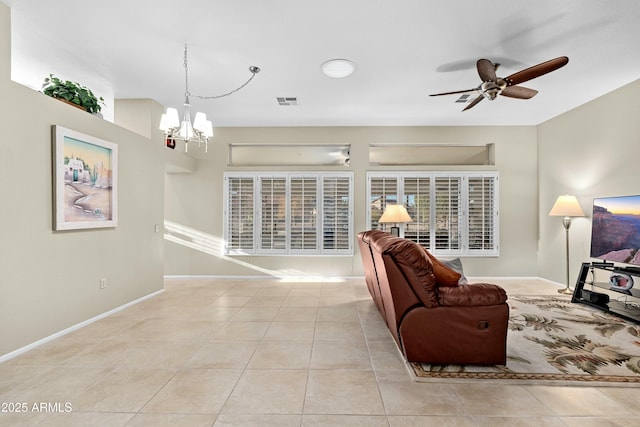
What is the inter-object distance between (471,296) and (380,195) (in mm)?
3653

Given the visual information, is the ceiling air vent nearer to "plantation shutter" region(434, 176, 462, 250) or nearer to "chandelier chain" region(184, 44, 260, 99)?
"chandelier chain" region(184, 44, 260, 99)

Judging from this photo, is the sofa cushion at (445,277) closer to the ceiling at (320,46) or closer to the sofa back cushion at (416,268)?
the sofa back cushion at (416,268)

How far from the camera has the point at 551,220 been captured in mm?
5453

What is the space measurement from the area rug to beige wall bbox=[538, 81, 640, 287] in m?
1.60

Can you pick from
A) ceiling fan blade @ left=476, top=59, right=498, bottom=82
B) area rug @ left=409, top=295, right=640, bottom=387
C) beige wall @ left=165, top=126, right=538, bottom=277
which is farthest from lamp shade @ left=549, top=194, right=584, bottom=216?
ceiling fan blade @ left=476, top=59, right=498, bottom=82

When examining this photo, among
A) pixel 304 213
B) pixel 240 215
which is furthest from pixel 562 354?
pixel 240 215

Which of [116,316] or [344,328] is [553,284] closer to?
[344,328]

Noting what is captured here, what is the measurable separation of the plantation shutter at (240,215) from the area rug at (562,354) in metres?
4.09

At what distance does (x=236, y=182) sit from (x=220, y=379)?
4131 millimetres

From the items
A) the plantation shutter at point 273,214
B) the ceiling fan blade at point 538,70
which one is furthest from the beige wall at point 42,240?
the ceiling fan blade at point 538,70

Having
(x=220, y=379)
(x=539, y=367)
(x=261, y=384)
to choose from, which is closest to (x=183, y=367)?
(x=220, y=379)

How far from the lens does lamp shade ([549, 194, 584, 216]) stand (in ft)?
15.0

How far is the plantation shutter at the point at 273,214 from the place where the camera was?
19.1 ft

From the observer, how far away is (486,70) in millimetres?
2939
